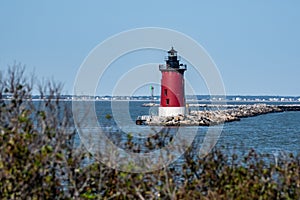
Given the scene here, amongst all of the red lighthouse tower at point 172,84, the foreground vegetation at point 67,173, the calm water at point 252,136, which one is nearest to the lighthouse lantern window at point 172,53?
the red lighthouse tower at point 172,84

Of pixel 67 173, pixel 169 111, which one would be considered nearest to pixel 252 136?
pixel 169 111

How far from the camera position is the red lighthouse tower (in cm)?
4575

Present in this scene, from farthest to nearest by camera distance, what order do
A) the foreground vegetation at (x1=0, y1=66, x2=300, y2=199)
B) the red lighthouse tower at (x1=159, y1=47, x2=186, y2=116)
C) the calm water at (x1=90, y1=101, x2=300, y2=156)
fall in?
1. the red lighthouse tower at (x1=159, y1=47, x2=186, y2=116)
2. the calm water at (x1=90, y1=101, x2=300, y2=156)
3. the foreground vegetation at (x1=0, y1=66, x2=300, y2=199)

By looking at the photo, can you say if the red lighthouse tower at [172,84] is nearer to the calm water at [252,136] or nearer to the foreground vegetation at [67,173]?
the calm water at [252,136]

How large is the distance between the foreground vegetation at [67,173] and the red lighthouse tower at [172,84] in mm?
36777

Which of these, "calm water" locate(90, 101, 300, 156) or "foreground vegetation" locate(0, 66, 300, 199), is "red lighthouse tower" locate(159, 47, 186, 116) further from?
"foreground vegetation" locate(0, 66, 300, 199)

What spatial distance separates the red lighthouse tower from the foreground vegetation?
121ft

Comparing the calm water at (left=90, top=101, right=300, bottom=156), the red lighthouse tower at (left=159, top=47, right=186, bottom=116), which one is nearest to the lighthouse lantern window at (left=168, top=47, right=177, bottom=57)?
the red lighthouse tower at (left=159, top=47, right=186, bottom=116)

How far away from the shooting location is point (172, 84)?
46281 mm

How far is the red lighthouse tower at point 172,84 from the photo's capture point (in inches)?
1801

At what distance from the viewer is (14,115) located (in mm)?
8289

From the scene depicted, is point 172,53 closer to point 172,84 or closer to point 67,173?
point 172,84

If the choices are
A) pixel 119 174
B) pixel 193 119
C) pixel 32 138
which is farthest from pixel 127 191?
pixel 193 119

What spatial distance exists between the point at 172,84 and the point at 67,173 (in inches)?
1505
